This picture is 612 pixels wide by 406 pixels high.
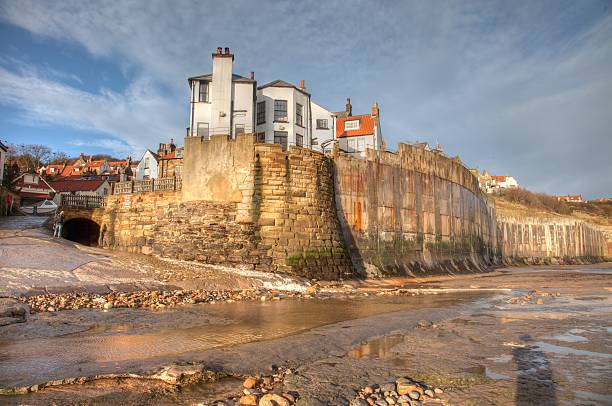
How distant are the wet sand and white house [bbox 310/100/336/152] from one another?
29.5 m

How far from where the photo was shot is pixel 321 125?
38.3 metres

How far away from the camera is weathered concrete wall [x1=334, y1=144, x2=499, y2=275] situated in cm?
2023

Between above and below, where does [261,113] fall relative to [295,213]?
above

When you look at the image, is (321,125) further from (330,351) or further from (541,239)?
(330,351)

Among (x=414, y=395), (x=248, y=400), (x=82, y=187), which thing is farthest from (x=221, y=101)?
(x=414, y=395)

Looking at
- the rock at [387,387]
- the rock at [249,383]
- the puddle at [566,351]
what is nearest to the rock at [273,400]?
the rock at [249,383]

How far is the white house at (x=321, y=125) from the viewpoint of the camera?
38000 mm

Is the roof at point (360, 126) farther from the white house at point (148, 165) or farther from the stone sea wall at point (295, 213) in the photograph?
the white house at point (148, 165)

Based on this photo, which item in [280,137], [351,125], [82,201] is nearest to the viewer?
[82,201]

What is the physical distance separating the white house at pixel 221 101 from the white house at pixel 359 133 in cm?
1087

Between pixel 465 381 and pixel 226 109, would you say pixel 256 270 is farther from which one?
pixel 226 109

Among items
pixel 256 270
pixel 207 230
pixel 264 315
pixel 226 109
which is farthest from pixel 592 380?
pixel 226 109

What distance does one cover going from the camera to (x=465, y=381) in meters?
4.18

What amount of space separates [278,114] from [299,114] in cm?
216
